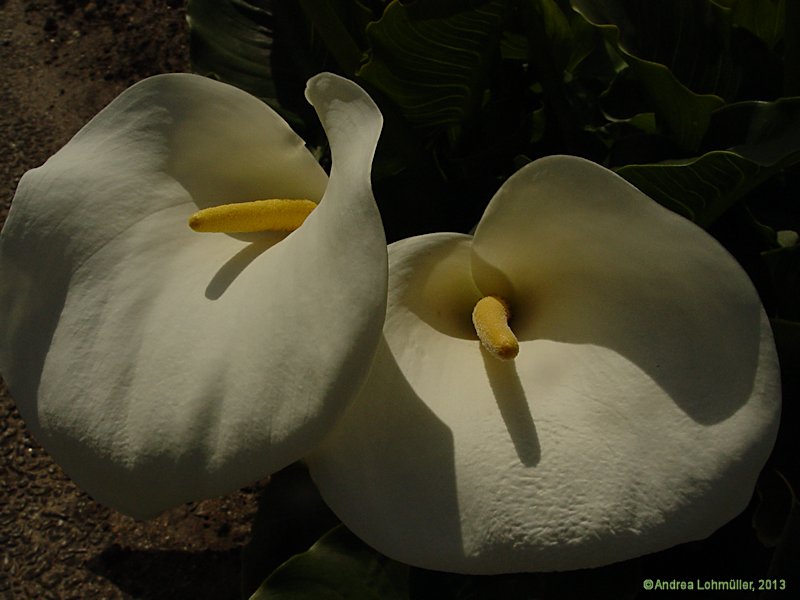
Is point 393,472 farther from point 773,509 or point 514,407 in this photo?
point 773,509

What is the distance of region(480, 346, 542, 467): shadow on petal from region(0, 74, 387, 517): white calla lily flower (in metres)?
0.14

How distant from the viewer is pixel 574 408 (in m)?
0.69

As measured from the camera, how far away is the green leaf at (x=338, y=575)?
37.4 inches

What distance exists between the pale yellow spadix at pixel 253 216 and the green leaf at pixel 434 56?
261mm

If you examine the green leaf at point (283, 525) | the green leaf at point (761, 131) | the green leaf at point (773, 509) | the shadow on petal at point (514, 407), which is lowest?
the green leaf at point (283, 525)

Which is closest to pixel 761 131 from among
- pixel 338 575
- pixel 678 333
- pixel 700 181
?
pixel 700 181

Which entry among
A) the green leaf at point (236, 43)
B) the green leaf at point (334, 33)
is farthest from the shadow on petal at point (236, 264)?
the green leaf at point (236, 43)

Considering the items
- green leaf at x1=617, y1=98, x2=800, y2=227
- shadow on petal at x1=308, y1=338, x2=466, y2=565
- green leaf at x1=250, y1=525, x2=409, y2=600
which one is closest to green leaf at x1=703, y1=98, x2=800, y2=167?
green leaf at x1=617, y1=98, x2=800, y2=227

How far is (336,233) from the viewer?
0.63 m

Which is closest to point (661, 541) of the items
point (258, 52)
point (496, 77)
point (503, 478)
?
point (503, 478)

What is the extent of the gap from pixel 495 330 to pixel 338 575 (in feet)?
1.40

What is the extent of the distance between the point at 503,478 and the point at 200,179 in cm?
43

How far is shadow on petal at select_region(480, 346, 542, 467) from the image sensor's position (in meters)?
0.66

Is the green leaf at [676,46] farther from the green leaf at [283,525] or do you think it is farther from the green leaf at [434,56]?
the green leaf at [283,525]
